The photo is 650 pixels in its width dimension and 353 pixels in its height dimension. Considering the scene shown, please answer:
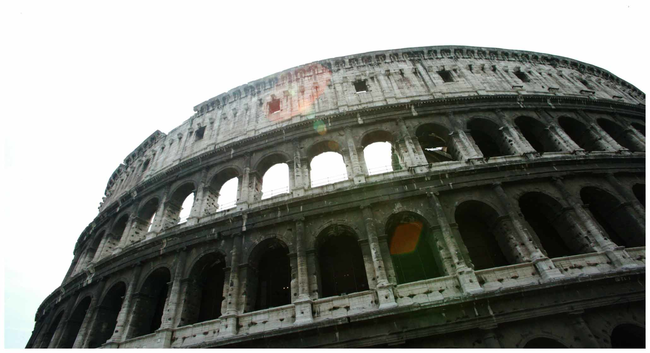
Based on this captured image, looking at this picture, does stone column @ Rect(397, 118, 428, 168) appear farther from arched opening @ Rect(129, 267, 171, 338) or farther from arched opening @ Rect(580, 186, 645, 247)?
arched opening @ Rect(129, 267, 171, 338)

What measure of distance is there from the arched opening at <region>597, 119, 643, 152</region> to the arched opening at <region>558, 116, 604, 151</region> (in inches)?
58.4

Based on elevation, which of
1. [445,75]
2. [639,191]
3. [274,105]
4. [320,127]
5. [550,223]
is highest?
[445,75]

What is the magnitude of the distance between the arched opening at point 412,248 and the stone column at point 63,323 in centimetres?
1299

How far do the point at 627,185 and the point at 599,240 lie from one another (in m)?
3.39

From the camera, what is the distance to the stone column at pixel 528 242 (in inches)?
313

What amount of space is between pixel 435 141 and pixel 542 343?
8.44 meters

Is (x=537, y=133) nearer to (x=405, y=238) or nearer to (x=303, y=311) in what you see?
(x=405, y=238)

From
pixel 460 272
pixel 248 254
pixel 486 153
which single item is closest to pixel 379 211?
pixel 460 272

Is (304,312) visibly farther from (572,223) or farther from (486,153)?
(486,153)

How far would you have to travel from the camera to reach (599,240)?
8711mm

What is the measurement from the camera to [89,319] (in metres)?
11.1

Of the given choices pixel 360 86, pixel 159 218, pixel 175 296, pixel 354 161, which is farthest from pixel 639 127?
pixel 159 218

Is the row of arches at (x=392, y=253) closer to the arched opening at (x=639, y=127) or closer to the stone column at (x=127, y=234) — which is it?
the stone column at (x=127, y=234)

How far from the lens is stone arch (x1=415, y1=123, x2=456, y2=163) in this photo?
12.2 metres
